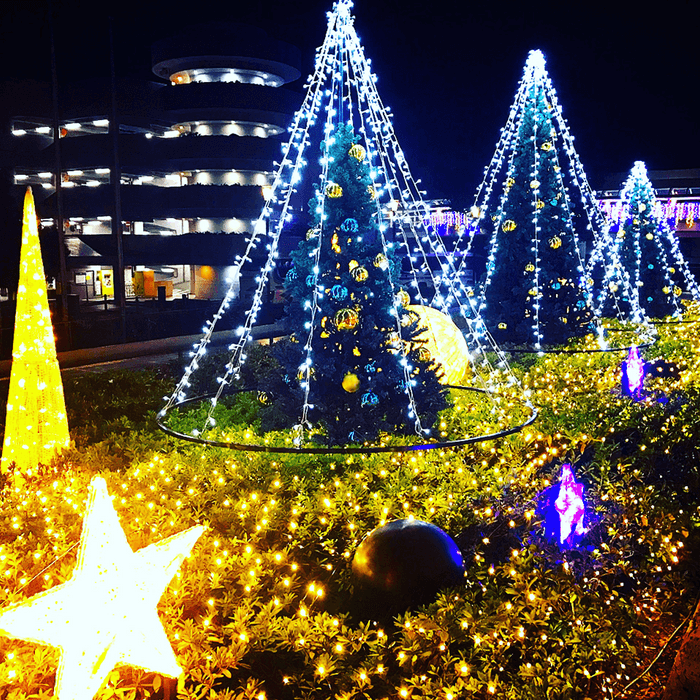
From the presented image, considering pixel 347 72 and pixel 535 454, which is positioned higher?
pixel 347 72

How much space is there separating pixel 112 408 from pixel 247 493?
464cm

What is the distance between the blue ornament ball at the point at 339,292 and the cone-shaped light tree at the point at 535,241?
336 inches

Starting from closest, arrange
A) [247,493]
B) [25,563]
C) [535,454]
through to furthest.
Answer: [25,563] → [247,493] → [535,454]

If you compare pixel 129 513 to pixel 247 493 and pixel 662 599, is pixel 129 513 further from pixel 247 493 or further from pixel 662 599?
pixel 662 599

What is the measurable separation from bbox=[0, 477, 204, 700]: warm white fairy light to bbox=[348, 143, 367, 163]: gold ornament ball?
5.28m

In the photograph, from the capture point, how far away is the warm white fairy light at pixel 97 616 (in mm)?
3857

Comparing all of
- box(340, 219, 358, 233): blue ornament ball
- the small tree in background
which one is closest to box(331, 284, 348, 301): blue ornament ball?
box(340, 219, 358, 233): blue ornament ball

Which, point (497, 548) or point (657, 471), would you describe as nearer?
point (497, 548)

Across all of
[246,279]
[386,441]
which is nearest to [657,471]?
[386,441]

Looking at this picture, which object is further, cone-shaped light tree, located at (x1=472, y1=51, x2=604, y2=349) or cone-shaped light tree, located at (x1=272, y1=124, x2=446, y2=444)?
cone-shaped light tree, located at (x1=472, y1=51, x2=604, y2=349)

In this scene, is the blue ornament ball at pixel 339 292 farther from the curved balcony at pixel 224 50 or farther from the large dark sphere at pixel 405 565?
the curved balcony at pixel 224 50

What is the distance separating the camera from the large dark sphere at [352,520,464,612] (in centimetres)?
521

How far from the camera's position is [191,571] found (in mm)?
5477

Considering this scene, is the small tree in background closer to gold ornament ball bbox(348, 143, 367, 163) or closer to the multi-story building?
gold ornament ball bbox(348, 143, 367, 163)
